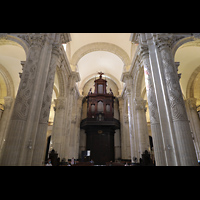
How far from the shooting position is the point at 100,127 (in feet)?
54.0

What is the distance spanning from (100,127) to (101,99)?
3928 millimetres

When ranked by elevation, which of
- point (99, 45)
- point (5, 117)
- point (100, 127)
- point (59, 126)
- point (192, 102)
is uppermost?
point (99, 45)

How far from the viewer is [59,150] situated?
9.31 metres

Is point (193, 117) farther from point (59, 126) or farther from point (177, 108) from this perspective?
point (59, 126)

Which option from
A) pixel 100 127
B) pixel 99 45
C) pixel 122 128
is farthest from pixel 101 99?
pixel 99 45

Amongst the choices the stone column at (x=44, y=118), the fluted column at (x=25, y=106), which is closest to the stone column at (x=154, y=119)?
the stone column at (x=44, y=118)

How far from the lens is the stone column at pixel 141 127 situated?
9617 mm

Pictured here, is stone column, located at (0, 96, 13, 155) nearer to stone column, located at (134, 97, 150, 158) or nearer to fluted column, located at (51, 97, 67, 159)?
fluted column, located at (51, 97, 67, 159)

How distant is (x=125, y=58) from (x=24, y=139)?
11.7m

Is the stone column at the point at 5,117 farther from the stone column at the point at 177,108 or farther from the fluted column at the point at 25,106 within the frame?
the stone column at the point at 177,108

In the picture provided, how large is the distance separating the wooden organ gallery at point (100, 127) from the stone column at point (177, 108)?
10.8 meters

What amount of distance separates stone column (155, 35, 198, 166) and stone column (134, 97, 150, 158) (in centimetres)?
465

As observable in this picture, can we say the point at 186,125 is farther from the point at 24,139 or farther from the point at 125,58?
the point at 125,58
